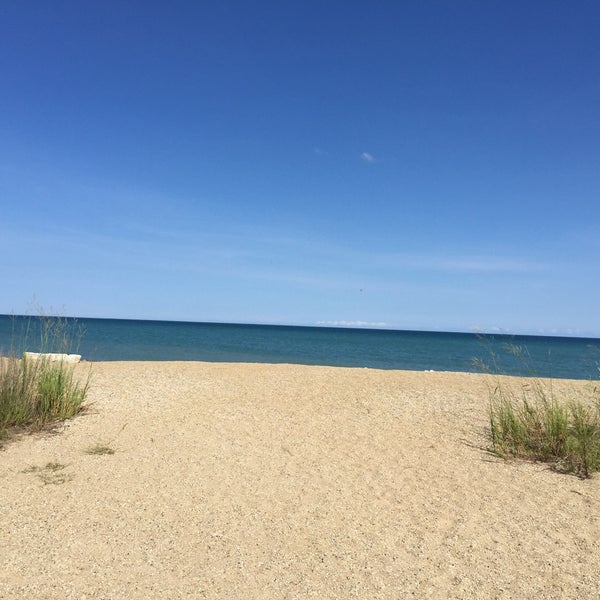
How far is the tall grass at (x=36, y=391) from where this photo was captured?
6551mm

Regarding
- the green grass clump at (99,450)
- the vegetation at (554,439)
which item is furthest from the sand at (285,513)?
the vegetation at (554,439)

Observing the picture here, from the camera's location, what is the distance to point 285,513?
14.3 feet

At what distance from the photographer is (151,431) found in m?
7.00

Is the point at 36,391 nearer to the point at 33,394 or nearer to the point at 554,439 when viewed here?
the point at 33,394

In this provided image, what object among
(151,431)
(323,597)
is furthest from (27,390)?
(323,597)

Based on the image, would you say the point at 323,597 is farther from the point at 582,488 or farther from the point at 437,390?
the point at 437,390

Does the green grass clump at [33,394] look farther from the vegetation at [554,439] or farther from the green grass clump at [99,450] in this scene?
the vegetation at [554,439]

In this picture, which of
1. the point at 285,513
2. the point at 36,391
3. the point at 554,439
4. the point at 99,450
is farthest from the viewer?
the point at 36,391

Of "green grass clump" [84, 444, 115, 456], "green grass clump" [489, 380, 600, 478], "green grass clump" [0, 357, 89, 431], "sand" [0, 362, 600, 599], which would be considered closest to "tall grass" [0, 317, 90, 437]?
"green grass clump" [0, 357, 89, 431]

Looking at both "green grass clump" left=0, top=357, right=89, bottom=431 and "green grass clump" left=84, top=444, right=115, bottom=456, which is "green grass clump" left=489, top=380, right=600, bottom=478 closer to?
"green grass clump" left=84, top=444, right=115, bottom=456

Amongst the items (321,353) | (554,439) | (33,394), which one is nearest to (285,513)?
(554,439)

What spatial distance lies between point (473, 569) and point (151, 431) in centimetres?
496

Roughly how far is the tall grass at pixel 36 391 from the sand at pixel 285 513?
0.37m

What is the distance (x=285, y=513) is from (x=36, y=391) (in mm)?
4737
